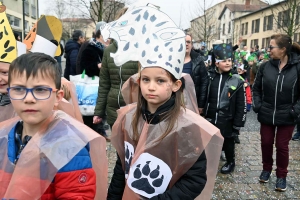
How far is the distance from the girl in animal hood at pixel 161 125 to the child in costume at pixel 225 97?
2.50 m

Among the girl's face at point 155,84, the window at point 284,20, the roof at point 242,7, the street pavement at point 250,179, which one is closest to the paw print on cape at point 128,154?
the girl's face at point 155,84

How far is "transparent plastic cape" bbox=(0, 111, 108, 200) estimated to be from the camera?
5.08ft

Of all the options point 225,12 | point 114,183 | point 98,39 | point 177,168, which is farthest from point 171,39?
point 225,12

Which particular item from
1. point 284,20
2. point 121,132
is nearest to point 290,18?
point 284,20

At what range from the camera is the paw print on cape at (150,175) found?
6.41 feet

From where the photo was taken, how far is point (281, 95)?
13.2 feet

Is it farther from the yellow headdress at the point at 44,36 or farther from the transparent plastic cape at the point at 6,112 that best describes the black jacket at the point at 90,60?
the transparent plastic cape at the point at 6,112

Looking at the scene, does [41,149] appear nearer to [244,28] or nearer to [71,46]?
[71,46]

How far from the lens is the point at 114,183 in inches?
88.8

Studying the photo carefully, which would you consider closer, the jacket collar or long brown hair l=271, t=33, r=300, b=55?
the jacket collar

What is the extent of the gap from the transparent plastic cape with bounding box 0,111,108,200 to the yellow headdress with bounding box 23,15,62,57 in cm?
112

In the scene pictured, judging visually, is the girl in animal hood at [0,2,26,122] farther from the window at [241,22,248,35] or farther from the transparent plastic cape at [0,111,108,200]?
the window at [241,22,248,35]

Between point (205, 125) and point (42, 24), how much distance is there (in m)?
1.77

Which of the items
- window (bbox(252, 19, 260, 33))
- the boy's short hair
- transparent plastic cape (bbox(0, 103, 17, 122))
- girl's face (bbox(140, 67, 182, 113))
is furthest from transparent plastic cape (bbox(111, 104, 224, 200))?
window (bbox(252, 19, 260, 33))
